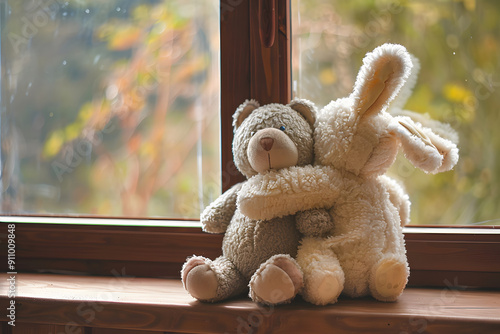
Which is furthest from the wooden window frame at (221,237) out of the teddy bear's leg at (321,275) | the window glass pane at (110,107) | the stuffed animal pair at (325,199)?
the teddy bear's leg at (321,275)

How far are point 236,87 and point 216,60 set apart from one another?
0.35 ft

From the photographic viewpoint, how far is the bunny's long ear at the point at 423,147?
0.90 metres

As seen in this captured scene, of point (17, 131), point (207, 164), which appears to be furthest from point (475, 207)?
point (17, 131)

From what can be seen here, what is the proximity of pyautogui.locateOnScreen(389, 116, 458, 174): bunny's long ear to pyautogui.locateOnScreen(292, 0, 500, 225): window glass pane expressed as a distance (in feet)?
0.57

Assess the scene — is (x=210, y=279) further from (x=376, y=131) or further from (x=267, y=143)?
(x=376, y=131)

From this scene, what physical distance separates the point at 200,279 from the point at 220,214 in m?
0.17

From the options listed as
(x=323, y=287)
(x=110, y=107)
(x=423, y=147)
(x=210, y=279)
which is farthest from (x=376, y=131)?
(x=110, y=107)

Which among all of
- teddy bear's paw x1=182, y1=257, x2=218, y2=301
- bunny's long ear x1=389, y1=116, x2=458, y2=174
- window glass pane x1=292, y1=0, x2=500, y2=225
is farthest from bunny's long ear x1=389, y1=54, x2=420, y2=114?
teddy bear's paw x1=182, y1=257, x2=218, y2=301

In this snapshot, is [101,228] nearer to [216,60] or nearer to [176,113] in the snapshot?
[176,113]

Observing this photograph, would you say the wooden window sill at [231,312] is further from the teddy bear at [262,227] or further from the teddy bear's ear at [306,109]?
the teddy bear's ear at [306,109]

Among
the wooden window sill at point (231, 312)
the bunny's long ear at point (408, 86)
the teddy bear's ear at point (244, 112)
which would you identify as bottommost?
the wooden window sill at point (231, 312)

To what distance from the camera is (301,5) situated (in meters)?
1.20

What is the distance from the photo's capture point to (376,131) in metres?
0.94

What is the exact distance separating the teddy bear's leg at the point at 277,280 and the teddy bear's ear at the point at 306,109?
11.5 inches
